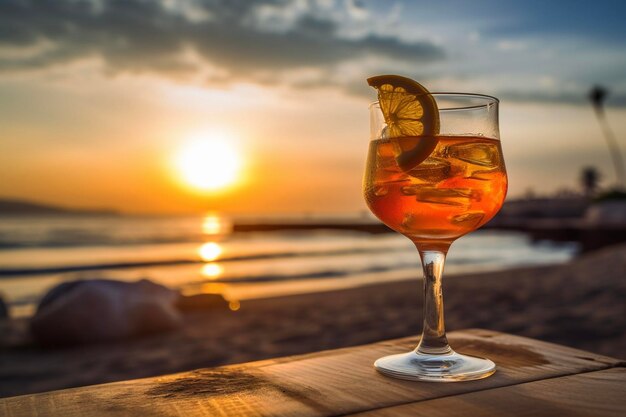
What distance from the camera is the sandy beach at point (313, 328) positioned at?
212 inches

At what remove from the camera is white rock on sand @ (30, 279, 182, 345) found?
21.3 feet

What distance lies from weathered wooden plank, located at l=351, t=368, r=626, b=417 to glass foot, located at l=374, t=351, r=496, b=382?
0.34 ft

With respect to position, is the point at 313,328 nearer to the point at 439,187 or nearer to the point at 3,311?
the point at 3,311

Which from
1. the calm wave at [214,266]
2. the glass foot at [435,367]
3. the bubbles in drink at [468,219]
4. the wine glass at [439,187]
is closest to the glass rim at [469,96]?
the wine glass at [439,187]

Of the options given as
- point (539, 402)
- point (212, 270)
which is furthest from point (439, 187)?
point (212, 270)

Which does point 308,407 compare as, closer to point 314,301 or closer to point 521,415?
point 521,415

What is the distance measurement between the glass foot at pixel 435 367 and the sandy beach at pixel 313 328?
13.6 ft

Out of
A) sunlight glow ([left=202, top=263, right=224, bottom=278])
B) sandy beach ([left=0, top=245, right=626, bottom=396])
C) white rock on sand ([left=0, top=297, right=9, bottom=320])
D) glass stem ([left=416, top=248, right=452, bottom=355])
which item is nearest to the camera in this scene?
glass stem ([left=416, top=248, right=452, bottom=355])

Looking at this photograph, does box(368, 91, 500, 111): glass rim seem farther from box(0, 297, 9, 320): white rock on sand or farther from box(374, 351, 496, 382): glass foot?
box(0, 297, 9, 320): white rock on sand

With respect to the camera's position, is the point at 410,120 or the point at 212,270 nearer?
the point at 410,120

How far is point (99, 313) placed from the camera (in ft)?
21.8

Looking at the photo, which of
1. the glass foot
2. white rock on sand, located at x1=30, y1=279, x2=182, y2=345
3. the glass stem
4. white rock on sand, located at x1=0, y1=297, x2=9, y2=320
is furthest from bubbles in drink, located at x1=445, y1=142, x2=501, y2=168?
white rock on sand, located at x1=0, y1=297, x2=9, y2=320

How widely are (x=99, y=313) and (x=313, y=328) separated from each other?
238 cm

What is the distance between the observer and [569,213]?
211 feet
